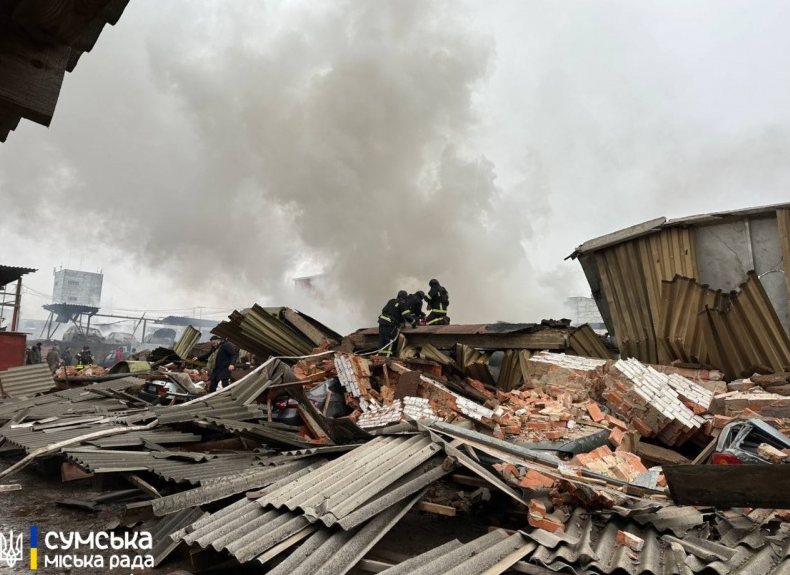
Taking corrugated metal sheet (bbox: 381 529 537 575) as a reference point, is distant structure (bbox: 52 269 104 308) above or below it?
above

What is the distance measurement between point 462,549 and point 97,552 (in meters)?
2.25

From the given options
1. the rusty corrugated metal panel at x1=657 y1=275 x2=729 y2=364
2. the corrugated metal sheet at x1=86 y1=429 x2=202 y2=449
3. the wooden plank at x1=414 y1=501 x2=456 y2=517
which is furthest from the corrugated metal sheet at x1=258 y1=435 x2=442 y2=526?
the rusty corrugated metal panel at x1=657 y1=275 x2=729 y2=364

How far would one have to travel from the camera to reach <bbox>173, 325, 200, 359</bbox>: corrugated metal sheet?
1352 centimetres

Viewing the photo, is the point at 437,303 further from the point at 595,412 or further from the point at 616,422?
the point at 616,422

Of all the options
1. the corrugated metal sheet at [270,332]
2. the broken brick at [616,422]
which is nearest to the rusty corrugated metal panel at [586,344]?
the broken brick at [616,422]

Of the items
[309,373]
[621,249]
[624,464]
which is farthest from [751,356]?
[309,373]

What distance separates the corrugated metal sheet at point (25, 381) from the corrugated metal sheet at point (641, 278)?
9.74 metres

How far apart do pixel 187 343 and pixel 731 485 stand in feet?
45.6

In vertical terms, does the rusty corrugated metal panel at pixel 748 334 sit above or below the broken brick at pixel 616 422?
above

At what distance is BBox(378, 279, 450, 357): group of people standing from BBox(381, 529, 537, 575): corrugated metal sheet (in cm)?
604

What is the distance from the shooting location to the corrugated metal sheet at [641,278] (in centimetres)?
698

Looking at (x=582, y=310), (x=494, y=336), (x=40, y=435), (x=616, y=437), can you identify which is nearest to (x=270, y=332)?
(x=494, y=336)

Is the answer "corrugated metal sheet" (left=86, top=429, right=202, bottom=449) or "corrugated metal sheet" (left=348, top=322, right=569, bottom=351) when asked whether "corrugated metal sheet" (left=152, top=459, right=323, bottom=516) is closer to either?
"corrugated metal sheet" (left=86, top=429, right=202, bottom=449)

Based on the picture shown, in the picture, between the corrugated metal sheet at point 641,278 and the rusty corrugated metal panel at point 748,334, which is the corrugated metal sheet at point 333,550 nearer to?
the rusty corrugated metal panel at point 748,334
